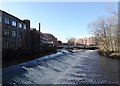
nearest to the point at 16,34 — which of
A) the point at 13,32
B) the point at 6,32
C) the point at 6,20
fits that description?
the point at 13,32

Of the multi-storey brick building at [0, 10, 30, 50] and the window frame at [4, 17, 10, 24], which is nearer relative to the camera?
the multi-storey brick building at [0, 10, 30, 50]

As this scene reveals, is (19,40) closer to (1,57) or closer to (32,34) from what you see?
(32,34)

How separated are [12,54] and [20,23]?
19.0 m

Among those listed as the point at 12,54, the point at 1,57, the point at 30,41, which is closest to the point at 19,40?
the point at 30,41

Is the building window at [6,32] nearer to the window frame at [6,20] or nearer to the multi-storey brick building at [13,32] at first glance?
the multi-storey brick building at [13,32]

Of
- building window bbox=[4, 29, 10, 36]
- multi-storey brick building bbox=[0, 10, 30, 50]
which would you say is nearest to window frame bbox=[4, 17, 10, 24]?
multi-storey brick building bbox=[0, 10, 30, 50]

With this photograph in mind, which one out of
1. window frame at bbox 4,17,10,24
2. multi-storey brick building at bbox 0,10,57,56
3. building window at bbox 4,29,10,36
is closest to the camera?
multi-storey brick building at bbox 0,10,57,56

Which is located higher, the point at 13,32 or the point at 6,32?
the point at 13,32

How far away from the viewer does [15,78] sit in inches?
755

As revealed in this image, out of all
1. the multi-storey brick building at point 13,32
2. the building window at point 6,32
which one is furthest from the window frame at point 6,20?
the building window at point 6,32

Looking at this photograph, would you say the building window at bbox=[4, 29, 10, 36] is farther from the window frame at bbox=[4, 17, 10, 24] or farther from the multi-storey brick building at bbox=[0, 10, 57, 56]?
the window frame at bbox=[4, 17, 10, 24]

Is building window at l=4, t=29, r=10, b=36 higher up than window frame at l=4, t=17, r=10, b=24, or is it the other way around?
window frame at l=4, t=17, r=10, b=24

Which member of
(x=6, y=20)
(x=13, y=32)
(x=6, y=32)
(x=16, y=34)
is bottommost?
(x=16, y=34)

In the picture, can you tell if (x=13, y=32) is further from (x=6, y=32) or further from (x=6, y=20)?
(x=6, y=20)
